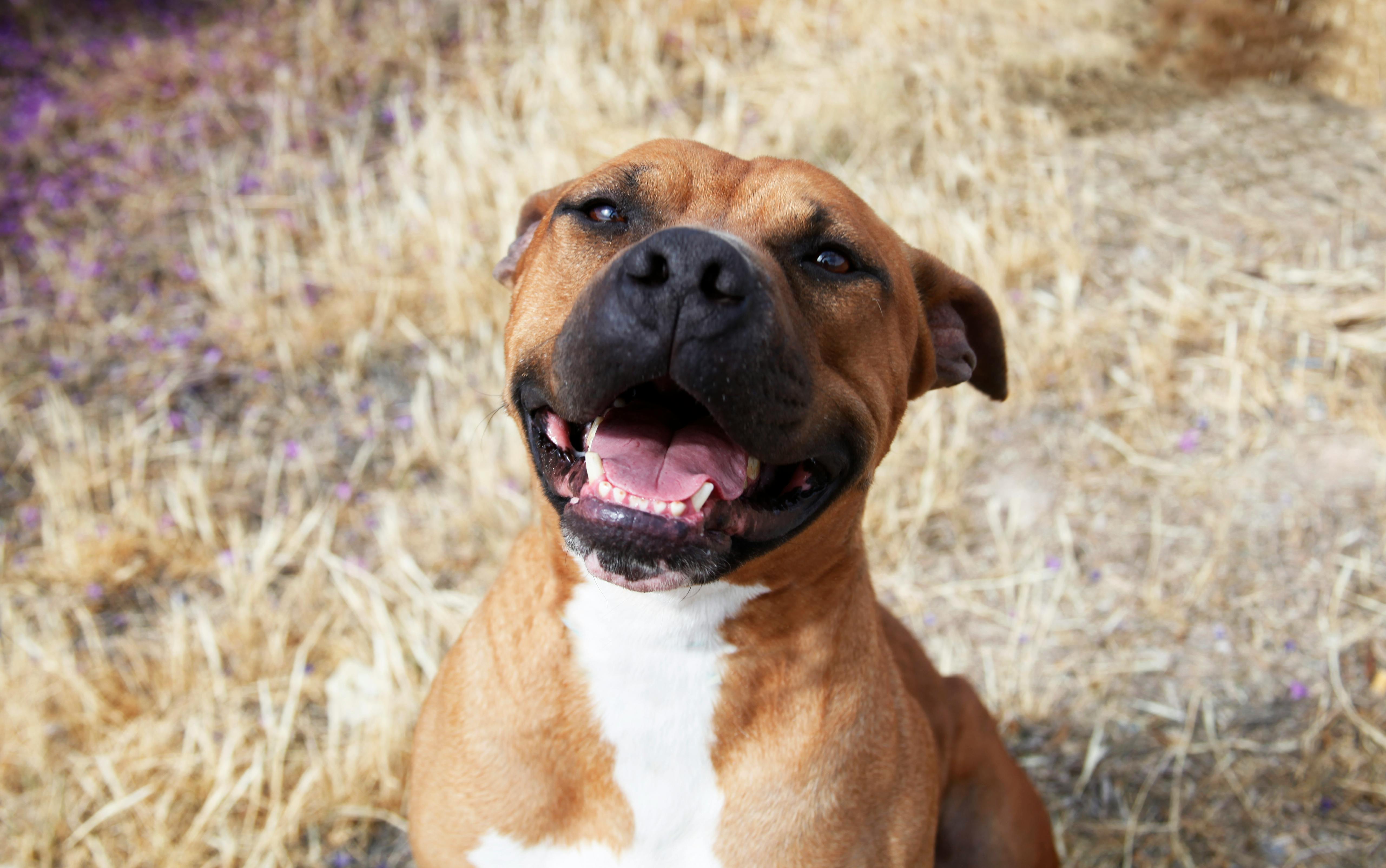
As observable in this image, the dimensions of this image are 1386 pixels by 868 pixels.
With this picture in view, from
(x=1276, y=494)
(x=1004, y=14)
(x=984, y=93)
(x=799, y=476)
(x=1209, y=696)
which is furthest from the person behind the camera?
(x=1004, y=14)

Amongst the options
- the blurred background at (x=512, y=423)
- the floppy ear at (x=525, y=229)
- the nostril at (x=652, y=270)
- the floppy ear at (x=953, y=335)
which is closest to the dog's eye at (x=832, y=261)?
the floppy ear at (x=953, y=335)

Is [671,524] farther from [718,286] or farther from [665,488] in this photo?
[718,286]

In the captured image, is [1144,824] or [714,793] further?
[1144,824]

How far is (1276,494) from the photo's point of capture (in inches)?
189

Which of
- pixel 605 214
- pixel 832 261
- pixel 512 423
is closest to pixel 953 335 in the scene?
pixel 832 261

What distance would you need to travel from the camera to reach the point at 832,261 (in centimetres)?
251

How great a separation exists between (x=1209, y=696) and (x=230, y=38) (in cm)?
702

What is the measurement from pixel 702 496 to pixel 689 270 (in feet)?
1.53

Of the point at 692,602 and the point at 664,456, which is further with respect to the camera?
the point at 692,602

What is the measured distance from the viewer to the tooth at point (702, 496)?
7.11 ft

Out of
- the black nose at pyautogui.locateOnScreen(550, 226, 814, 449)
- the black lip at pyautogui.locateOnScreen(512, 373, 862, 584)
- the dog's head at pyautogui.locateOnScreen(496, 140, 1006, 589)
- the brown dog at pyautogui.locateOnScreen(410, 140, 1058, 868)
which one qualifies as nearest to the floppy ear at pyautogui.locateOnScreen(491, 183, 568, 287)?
the dog's head at pyautogui.locateOnScreen(496, 140, 1006, 589)

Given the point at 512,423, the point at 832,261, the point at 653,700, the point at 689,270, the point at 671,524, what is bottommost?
the point at 512,423

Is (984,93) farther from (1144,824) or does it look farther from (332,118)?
(1144,824)

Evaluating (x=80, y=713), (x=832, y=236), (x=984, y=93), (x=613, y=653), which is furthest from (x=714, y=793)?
(x=984, y=93)
